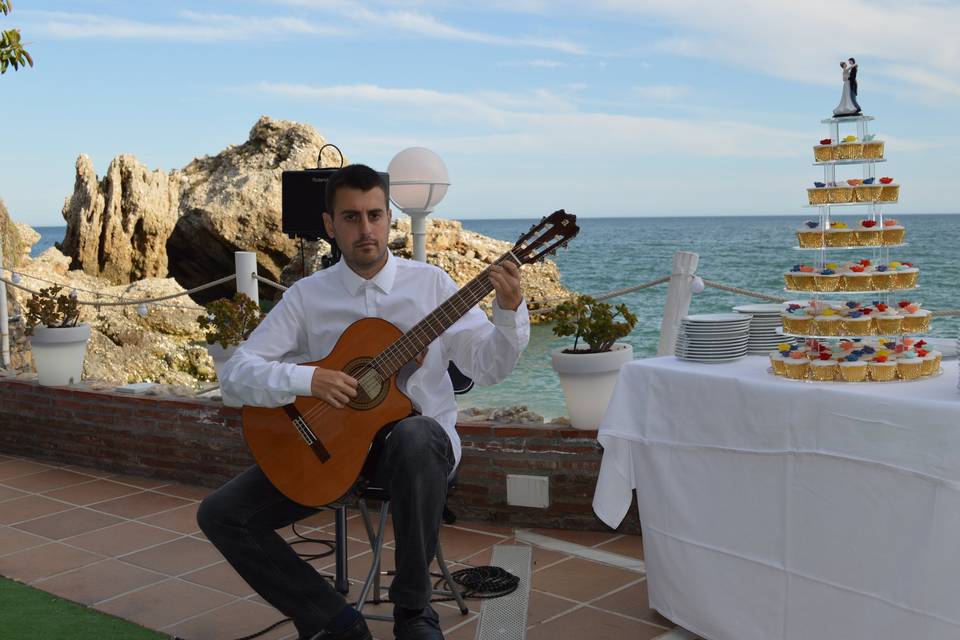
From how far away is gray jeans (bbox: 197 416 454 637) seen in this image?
8.19 feet

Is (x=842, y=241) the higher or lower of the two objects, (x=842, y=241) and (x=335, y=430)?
the higher

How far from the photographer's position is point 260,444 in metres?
2.72

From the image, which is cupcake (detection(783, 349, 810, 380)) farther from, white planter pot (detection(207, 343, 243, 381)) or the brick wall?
white planter pot (detection(207, 343, 243, 381))

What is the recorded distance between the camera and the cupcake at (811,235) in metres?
2.61

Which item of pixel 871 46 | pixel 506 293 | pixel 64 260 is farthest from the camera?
pixel 871 46

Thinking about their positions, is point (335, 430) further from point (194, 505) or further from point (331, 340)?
point (194, 505)

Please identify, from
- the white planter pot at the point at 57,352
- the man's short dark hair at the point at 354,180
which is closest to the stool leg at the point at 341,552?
the man's short dark hair at the point at 354,180

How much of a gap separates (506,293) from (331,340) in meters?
0.63

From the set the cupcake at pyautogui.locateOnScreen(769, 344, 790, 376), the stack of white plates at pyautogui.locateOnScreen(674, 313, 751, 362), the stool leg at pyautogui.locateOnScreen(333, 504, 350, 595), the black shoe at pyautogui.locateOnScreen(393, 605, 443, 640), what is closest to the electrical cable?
the stool leg at pyautogui.locateOnScreen(333, 504, 350, 595)

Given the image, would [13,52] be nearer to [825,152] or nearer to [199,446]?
[199,446]

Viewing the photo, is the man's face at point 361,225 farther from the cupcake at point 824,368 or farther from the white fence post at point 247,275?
the white fence post at point 247,275

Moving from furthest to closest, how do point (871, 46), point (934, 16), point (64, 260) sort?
point (934, 16), point (871, 46), point (64, 260)

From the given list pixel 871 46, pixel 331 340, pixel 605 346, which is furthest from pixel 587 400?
pixel 871 46

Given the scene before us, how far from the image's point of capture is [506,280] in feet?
8.13
